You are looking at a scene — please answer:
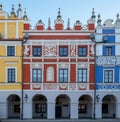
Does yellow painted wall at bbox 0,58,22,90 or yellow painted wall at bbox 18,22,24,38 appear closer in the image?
yellow painted wall at bbox 0,58,22,90

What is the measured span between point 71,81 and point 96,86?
3.12 m

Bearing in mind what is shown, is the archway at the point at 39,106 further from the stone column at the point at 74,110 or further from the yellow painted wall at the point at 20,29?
the yellow painted wall at the point at 20,29

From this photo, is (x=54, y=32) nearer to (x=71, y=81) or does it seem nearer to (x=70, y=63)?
(x=70, y=63)

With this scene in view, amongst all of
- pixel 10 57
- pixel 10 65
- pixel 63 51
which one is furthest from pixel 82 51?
pixel 10 65

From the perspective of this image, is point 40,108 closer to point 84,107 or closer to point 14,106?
point 14,106

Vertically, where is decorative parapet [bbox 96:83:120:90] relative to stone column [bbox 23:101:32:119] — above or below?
above

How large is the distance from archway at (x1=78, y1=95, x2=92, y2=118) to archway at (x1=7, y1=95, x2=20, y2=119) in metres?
8.02

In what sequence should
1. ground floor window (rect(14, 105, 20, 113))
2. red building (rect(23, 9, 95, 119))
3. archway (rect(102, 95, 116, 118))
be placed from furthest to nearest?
ground floor window (rect(14, 105, 20, 113)) → archway (rect(102, 95, 116, 118)) → red building (rect(23, 9, 95, 119))

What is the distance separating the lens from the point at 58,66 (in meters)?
34.2

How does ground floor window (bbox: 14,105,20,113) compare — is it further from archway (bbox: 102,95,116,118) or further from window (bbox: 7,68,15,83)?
archway (bbox: 102,95,116,118)

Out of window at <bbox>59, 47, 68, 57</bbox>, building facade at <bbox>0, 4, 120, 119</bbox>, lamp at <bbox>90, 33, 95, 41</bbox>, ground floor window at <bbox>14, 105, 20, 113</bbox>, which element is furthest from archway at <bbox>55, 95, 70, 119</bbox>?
lamp at <bbox>90, 33, 95, 41</bbox>

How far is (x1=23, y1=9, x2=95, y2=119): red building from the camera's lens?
112 feet

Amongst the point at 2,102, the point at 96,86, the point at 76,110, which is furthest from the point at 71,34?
the point at 2,102

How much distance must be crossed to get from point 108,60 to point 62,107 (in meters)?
8.57
